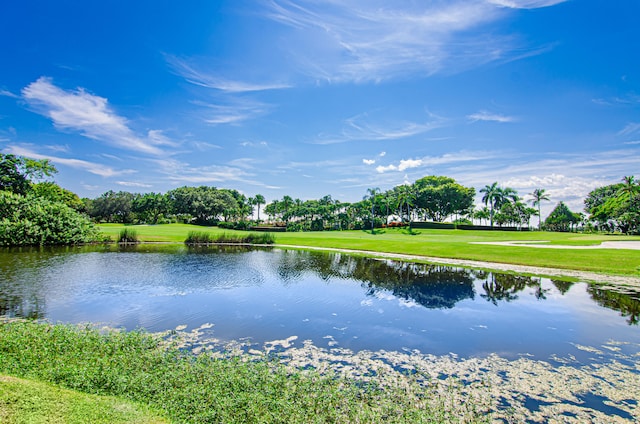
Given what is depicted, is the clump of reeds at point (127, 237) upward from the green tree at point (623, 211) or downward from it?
downward

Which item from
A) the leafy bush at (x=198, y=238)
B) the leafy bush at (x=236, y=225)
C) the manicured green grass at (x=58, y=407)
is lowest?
the manicured green grass at (x=58, y=407)

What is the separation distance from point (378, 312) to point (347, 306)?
1.79 metres

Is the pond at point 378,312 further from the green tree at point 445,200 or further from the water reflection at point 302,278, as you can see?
the green tree at point 445,200

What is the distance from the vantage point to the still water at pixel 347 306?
11.9 m

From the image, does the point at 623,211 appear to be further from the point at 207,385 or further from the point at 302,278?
the point at 207,385

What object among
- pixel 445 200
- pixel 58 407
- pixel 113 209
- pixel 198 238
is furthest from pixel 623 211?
pixel 113 209

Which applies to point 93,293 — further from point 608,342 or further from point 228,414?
point 608,342

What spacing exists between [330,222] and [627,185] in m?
81.2

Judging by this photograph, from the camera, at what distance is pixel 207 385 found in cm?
737

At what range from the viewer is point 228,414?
20.7ft

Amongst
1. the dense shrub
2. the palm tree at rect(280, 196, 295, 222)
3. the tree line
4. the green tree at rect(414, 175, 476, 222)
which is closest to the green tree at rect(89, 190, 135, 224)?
the tree line

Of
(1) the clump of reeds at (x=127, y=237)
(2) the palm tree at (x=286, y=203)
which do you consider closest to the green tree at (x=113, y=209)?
(2) the palm tree at (x=286, y=203)

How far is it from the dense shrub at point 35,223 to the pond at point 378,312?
16.7 meters

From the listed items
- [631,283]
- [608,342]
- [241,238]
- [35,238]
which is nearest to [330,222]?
[241,238]
